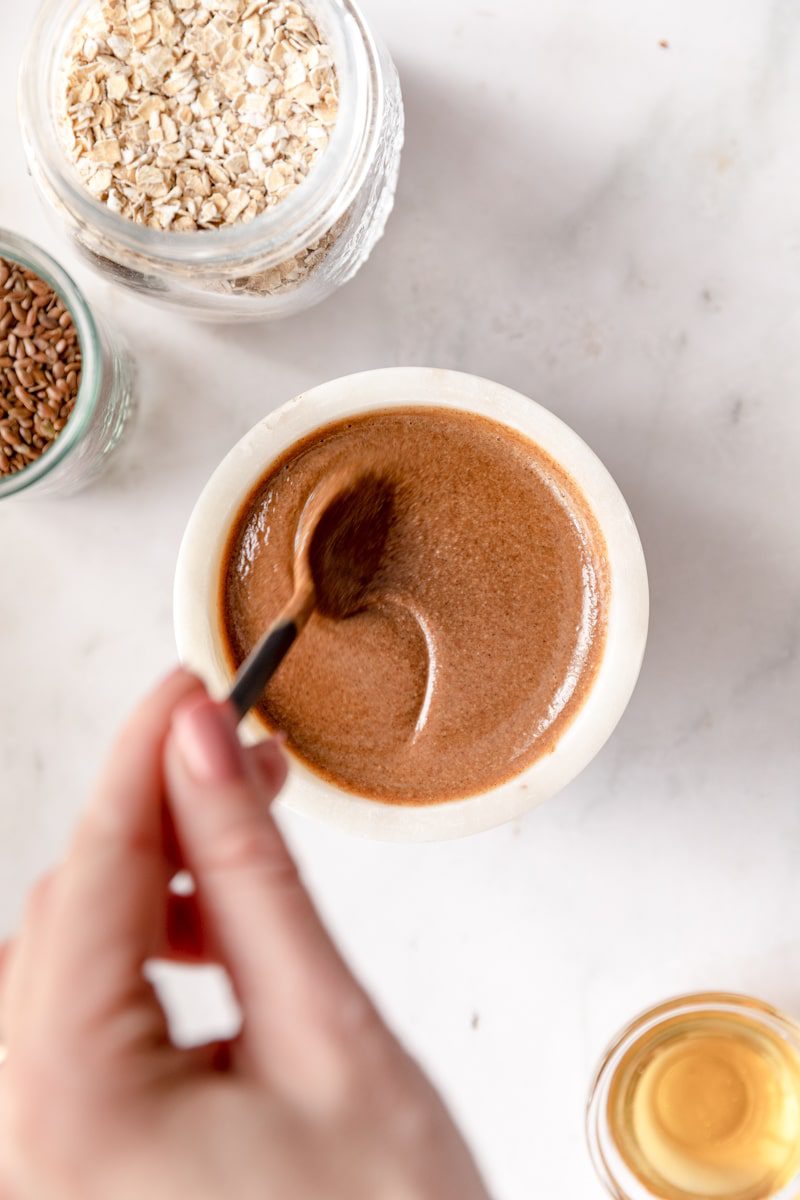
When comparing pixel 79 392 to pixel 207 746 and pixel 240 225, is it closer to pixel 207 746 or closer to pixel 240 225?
pixel 240 225

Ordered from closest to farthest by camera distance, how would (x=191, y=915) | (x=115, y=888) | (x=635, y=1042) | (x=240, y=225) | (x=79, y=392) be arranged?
(x=115, y=888) < (x=191, y=915) < (x=240, y=225) < (x=79, y=392) < (x=635, y=1042)

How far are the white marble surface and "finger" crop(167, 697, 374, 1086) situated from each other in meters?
0.53

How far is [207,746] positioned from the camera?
0.66 metres

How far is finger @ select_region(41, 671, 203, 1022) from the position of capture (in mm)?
628

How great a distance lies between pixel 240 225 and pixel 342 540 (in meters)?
0.27

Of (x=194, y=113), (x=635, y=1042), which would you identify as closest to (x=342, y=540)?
(x=194, y=113)

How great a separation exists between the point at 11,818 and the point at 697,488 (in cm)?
77

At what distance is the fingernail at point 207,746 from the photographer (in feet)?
2.16

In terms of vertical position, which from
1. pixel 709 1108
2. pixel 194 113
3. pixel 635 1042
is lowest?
pixel 709 1108

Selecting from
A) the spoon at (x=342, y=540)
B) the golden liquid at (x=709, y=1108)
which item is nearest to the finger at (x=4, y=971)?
the spoon at (x=342, y=540)

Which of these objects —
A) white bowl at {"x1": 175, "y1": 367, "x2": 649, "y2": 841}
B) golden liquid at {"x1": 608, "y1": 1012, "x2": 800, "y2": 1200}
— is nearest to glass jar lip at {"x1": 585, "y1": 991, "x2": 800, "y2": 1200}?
golden liquid at {"x1": 608, "y1": 1012, "x2": 800, "y2": 1200}

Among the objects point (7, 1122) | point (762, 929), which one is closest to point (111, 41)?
point (7, 1122)

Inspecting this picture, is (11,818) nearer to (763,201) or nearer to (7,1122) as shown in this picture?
(7,1122)

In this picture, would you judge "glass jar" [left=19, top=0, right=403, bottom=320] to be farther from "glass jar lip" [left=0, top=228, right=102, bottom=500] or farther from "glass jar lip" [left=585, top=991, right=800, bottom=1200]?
"glass jar lip" [left=585, top=991, right=800, bottom=1200]
